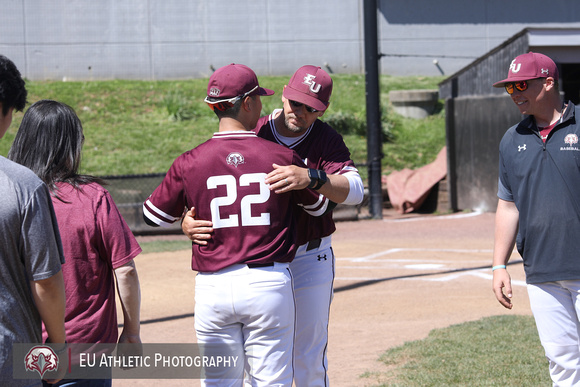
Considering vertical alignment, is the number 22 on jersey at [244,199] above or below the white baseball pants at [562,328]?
above

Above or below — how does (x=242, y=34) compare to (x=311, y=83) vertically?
above

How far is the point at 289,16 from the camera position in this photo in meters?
27.0

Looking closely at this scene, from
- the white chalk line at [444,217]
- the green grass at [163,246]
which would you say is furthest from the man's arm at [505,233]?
the white chalk line at [444,217]

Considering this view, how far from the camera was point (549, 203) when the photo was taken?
144 inches

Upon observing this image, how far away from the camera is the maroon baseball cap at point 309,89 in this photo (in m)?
3.63

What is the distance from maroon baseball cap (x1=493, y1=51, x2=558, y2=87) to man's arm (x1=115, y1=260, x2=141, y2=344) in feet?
7.31

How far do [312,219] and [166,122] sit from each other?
1967 cm

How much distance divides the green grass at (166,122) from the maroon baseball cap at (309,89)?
52.2ft

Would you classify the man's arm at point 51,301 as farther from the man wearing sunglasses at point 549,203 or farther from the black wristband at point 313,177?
the man wearing sunglasses at point 549,203

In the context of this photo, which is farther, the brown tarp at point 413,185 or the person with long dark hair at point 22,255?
the brown tarp at point 413,185

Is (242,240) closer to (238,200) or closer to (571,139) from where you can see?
(238,200)

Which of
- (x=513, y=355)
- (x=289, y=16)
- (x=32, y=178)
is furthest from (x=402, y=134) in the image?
(x=32, y=178)

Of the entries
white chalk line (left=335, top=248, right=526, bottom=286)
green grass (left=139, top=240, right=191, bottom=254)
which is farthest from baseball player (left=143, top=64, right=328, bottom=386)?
green grass (left=139, top=240, right=191, bottom=254)

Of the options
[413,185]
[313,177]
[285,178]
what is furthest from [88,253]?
[413,185]
